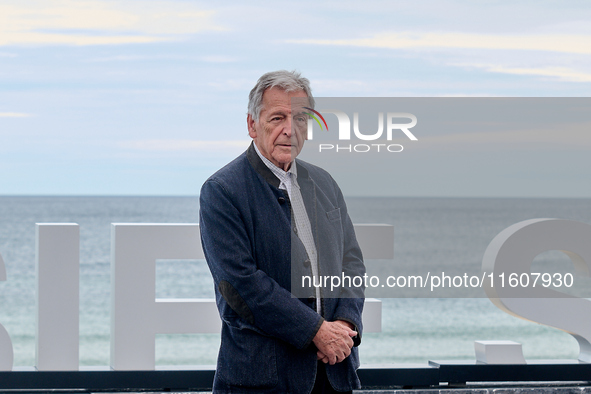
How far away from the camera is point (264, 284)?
216cm

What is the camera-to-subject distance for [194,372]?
3.46 metres

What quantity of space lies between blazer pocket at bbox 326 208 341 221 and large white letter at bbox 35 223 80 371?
1611mm

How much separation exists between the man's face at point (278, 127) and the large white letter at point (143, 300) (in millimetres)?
1279

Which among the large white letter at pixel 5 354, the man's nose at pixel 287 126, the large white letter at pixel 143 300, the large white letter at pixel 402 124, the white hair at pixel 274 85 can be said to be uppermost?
the large white letter at pixel 402 124

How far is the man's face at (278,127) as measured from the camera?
2291 mm

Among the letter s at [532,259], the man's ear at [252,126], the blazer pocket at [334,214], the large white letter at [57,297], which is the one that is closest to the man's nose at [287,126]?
the man's ear at [252,126]

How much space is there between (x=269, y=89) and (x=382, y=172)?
87 centimetres

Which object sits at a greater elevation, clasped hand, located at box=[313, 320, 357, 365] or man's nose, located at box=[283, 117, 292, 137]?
man's nose, located at box=[283, 117, 292, 137]

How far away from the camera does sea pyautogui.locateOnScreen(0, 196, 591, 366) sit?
10.3 feet

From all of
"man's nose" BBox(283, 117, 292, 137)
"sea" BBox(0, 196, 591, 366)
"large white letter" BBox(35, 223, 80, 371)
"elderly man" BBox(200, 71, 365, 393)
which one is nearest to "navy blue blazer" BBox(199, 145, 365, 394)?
"elderly man" BBox(200, 71, 365, 393)

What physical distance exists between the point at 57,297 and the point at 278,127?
71.0 inches

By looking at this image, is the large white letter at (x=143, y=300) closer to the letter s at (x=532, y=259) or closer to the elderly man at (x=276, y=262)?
the elderly man at (x=276, y=262)

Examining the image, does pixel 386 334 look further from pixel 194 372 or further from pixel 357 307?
pixel 357 307

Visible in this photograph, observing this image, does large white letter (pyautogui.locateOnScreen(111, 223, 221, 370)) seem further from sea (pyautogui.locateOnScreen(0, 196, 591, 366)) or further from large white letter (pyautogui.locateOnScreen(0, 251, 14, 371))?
sea (pyautogui.locateOnScreen(0, 196, 591, 366))
